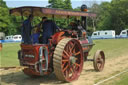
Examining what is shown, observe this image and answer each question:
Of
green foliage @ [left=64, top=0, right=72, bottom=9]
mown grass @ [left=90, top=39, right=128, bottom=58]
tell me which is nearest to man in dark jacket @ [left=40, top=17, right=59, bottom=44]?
mown grass @ [left=90, top=39, right=128, bottom=58]

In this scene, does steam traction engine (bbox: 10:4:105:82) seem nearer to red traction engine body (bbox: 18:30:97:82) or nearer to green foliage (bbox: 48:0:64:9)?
red traction engine body (bbox: 18:30:97:82)

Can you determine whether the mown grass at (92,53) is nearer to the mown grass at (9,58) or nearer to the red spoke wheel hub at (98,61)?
the mown grass at (9,58)

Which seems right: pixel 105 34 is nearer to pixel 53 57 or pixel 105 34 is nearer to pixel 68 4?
pixel 68 4

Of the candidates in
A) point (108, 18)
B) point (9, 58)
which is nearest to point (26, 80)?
point (9, 58)

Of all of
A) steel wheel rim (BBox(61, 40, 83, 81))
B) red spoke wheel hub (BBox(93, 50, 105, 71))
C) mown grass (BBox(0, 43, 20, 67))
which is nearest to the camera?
steel wheel rim (BBox(61, 40, 83, 81))

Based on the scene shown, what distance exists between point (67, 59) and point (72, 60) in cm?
20

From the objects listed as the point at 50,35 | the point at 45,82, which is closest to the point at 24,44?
the point at 50,35

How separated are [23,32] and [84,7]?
128 inches

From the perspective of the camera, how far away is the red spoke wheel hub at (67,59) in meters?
5.91

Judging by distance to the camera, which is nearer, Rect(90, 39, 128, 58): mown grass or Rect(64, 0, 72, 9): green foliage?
Rect(90, 39, 128, 58): mown grass

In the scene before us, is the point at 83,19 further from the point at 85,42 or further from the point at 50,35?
the point at 50,35

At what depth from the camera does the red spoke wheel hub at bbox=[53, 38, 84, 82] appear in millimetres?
5910

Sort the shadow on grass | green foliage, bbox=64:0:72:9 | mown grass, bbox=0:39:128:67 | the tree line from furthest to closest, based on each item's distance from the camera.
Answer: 1. green foliage, bbox=64:0:72:9
2. the tree line
3. mown grass, bbox=0:39:128:67
4. the shadow on grass

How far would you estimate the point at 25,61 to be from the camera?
6.46 meters
